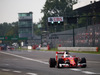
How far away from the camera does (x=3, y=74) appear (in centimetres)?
1441

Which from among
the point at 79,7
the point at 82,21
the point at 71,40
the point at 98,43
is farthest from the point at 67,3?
the point at 98,43

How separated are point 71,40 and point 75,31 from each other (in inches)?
144

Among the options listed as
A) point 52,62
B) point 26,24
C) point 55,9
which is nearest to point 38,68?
point 52,62

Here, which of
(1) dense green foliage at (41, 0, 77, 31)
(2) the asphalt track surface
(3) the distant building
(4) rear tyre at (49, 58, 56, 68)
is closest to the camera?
(2) the asphalt track surface

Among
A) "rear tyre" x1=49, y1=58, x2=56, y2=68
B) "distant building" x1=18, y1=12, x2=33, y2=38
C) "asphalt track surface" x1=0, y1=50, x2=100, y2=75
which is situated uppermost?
"distant building" x1=18, y1=12, x2=33, y2=38

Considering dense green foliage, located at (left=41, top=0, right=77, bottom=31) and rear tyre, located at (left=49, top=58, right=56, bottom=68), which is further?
dense green foliage, located at (left=41, top=0, right=77, bottom=31)

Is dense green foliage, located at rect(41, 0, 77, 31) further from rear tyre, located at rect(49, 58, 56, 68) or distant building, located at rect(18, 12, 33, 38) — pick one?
rear tyre, located at rect(49, 58, 56, 68)

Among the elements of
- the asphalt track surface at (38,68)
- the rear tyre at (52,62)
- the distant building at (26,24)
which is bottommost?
the asphalt track surface at (38,68)

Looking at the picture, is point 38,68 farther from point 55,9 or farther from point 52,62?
point 55,9

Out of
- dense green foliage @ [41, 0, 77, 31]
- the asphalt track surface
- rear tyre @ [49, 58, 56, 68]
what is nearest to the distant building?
dense green foliage @ [41, 0, 77, 31]

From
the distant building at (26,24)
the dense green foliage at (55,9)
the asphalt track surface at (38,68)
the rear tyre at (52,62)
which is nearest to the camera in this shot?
the asphalt track surface at (38,68)

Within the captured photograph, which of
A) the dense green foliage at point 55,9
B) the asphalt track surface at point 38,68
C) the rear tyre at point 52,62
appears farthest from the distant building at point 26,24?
the rear tyre at point 52,62

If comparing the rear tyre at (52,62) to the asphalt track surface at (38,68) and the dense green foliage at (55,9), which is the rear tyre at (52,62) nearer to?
the asphalt track surface at (38,68)

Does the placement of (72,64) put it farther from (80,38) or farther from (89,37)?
(80,38)
